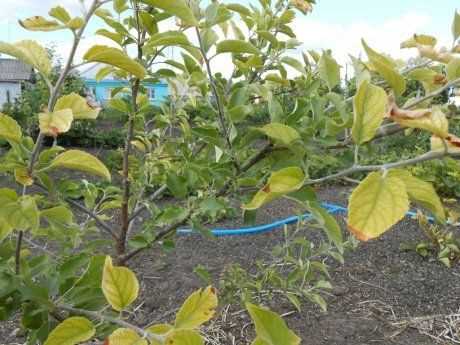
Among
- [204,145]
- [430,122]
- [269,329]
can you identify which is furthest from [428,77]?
[204,145]

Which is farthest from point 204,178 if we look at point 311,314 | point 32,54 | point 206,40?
point 311,314

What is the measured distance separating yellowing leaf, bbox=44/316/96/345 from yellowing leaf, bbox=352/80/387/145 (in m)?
0.44

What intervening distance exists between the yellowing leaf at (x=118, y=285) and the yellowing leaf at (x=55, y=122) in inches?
7.0

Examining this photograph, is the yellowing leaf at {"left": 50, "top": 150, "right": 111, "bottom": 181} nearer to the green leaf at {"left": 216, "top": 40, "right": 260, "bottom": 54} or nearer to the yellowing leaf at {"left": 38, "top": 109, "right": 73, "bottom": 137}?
the yellowing leaf at {"left": 38, "top": 109, "right": 73, "bottom": 137}

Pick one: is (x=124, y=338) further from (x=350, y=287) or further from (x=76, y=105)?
(x=350, y=287)

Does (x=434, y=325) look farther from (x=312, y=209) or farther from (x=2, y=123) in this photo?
(x=2, y=123)

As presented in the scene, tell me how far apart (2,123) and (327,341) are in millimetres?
1904

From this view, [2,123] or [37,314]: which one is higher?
[2,123]

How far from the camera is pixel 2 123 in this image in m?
0.76

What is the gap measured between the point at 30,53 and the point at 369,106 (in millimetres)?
484

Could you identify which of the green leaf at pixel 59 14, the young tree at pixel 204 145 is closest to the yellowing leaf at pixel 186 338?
the young tree at pixel 204 145

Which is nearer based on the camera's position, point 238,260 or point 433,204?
point 433,204

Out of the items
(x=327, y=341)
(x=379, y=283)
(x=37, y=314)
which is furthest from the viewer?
(x=379, y=283)

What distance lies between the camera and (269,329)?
0.65 metres
